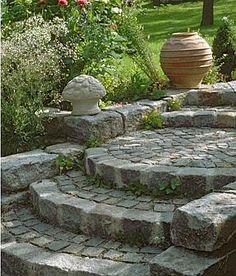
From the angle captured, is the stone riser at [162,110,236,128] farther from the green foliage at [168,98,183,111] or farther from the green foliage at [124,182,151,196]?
the green foliage at [124,182,151,196]

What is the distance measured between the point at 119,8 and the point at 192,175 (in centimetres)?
415

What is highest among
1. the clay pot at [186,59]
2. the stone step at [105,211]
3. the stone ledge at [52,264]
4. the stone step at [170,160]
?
the clay pot at [186,59]

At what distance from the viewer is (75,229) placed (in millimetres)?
4812

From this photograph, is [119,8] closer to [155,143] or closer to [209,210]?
[155,143]

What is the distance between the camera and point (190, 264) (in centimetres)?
356

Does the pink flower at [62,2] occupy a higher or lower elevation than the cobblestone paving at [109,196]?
higher

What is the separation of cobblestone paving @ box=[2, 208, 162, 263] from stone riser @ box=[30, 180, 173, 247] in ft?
0.21

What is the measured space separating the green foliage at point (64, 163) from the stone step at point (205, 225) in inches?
85.3

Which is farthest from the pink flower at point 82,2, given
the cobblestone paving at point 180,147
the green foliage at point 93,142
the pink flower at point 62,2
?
the green foliage at point 93,142

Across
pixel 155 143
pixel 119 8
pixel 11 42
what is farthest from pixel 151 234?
pixel 119 8

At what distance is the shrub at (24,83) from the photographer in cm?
588

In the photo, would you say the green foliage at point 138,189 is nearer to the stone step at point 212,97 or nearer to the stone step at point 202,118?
the stone step at point 202,118

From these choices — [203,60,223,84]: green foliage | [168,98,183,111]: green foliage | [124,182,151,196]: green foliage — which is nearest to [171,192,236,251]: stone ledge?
[124,182,151,196]: green foliage

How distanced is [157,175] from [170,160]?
0.44 m
